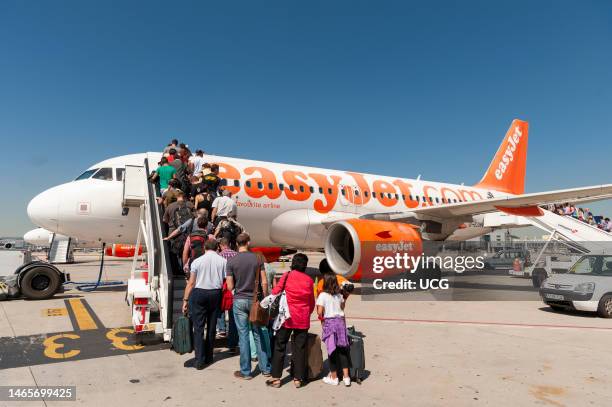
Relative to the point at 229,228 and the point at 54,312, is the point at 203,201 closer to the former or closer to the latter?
the point at 229,228

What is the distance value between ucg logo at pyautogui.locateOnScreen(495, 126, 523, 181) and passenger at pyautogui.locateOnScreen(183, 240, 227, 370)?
19187mm

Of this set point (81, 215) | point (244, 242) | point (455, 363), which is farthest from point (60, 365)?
point (81, 215)

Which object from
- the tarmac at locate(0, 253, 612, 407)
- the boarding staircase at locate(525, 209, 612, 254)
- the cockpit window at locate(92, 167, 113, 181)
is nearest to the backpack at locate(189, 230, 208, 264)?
the tarmac at locate(0, 253, 612, 407)

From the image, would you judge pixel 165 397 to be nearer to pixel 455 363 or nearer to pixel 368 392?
pixel 368 392

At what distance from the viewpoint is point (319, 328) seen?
676 cm

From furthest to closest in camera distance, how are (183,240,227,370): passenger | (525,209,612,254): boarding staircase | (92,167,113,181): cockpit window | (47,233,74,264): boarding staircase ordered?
1. (47,233,74,264): boarding staircase
2. (525,209,612,254): boarding staircase
3. (92,167,113,181): cockpit window
4. (183,240,227,370): passenger

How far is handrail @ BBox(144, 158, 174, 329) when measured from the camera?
546 centimetres

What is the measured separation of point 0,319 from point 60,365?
3.58 metres

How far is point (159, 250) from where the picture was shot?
20.9 feet

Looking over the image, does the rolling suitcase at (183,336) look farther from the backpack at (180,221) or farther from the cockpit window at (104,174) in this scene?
the cockpit window at (104,174)

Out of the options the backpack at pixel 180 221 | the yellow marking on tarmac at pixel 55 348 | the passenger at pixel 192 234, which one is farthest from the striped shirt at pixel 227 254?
the yellow marking on tarmac at pixel 55 348

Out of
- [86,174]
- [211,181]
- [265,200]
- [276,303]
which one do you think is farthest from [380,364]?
[86,174]

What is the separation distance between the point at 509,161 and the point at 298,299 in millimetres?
19613

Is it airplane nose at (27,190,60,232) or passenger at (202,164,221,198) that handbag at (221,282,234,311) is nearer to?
passenger at (202,164,221,198)
